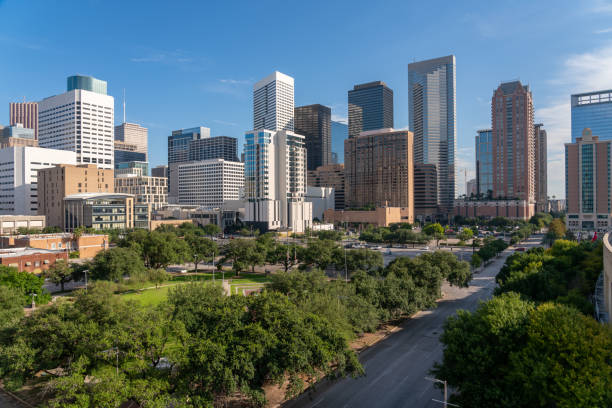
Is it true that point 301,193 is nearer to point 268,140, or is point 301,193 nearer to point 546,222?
point 268,140

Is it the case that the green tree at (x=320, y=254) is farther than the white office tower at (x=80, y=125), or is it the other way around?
the white office tower at (x=80, y=125)

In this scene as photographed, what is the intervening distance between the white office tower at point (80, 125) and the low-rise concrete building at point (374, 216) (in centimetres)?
11800

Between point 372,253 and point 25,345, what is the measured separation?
50641 mm

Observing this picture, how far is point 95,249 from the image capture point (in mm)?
89688

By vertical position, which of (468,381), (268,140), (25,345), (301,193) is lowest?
(468,381)

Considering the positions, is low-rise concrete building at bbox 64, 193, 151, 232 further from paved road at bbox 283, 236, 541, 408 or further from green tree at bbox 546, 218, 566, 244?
green tree at bbox 546, 218, 566, 244

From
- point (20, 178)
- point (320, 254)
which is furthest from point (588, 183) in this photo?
point (20, 178)

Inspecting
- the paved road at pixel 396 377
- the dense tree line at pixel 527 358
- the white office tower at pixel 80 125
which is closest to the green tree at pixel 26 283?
the paved road at pixel 396 377

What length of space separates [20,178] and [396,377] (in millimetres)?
168438

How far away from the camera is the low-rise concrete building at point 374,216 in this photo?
583 feet

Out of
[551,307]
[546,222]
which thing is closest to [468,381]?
[551,307]

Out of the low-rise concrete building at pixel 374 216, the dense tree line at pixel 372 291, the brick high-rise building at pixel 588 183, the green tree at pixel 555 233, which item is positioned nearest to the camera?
the dense tree line at pixel 372 291

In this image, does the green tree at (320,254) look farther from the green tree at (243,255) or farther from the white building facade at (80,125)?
the white building facade at (80,125)

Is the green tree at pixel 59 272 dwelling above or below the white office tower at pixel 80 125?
below
